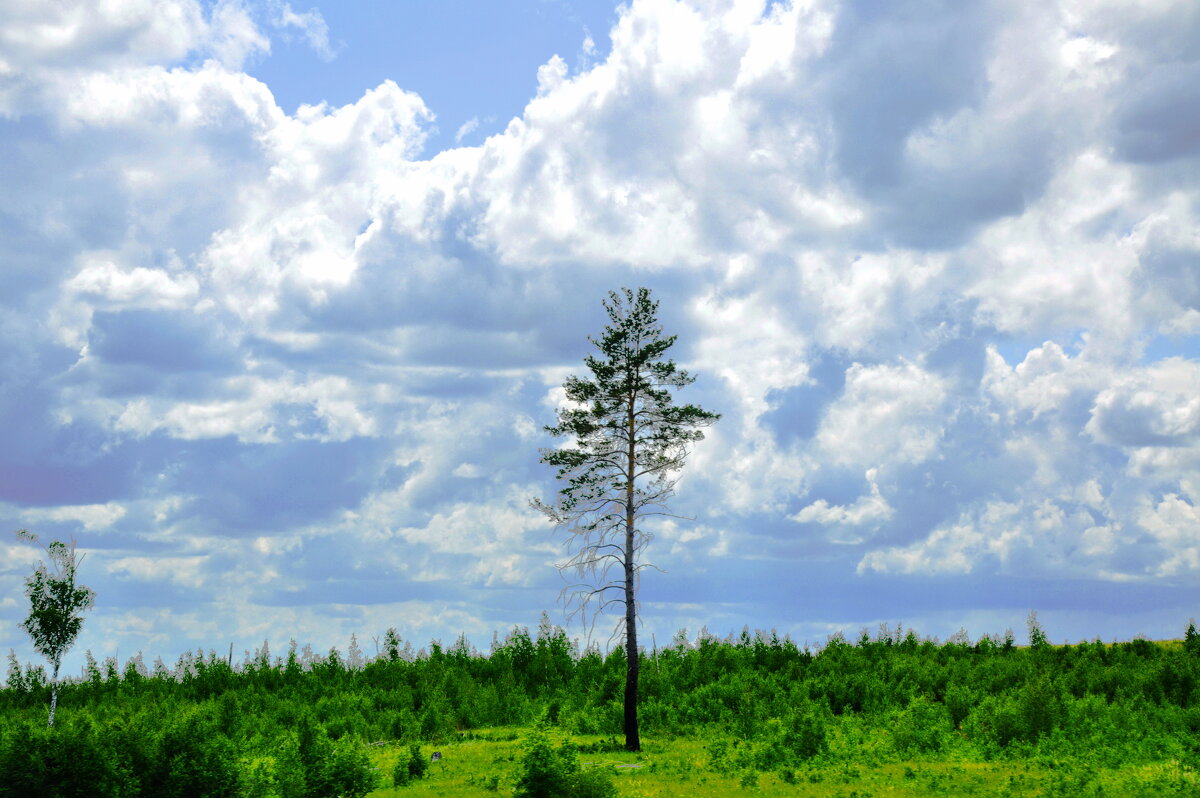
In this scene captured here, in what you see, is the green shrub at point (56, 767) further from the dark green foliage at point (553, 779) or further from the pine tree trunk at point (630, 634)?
the pine tree trunk at point (630, 634)

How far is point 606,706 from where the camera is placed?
149 ft

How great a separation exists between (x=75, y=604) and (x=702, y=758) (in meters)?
31.6

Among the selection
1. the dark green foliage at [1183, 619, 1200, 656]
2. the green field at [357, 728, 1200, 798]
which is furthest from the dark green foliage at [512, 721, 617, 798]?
the dark green foliage at [1183, 619, 1200, 656]

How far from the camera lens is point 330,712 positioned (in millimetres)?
46469

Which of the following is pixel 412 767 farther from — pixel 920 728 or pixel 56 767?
pixel 920 728

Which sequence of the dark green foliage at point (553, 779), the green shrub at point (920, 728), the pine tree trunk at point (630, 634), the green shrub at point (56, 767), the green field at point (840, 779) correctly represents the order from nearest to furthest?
1. the green shrub at point (56, 767)
2. the dark green foliage at point (553, 779)
3. the green field at point (840, 779)
4. the green shrub at point (920, 728)
5. the pine tree trunk at point (630, 634)

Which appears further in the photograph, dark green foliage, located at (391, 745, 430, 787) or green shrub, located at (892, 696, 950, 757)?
green shrub, located at (892, 696, 950, 757)

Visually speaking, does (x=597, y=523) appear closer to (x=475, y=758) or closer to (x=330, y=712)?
(x=475, y=758)

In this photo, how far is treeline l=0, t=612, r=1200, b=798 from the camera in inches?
935

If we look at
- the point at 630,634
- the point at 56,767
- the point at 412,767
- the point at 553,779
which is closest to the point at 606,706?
the point at 630,634

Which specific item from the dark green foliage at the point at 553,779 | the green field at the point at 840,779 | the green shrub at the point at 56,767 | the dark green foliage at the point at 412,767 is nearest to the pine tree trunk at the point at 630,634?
the green field at the point at 840,779

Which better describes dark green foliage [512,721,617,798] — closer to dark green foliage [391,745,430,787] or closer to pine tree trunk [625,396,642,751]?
dark green foliage [391,745,430,787]

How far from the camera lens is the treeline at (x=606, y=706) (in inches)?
935

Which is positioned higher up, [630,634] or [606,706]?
[630,634]
